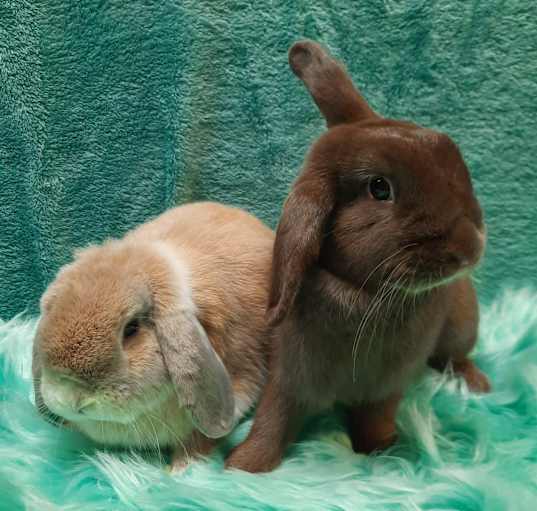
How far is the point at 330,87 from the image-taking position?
3.29 feet

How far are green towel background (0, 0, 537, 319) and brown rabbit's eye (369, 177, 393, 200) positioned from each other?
1.81ft

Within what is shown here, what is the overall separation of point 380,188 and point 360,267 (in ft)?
0.34

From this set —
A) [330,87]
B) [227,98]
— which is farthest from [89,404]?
[227,98]

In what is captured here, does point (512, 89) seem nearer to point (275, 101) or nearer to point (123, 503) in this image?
point (275, 101)

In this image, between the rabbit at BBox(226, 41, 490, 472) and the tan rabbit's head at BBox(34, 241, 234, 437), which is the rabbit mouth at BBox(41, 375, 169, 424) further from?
the rabbit at BBox(226, 41, 490, 472)

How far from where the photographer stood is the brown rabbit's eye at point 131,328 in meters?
0.90

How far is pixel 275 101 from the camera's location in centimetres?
134

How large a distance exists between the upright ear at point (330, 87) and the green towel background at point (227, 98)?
0.30 metres

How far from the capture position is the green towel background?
1287 mm

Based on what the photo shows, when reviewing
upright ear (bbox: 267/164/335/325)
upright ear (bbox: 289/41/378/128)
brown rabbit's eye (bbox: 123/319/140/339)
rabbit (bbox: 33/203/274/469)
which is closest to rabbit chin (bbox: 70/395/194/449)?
rabbit (bbox: 33/203/274/469)

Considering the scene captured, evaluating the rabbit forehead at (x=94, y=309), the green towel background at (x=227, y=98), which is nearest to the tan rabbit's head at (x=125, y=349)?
the rabbit forehead at (x=94, y=309)

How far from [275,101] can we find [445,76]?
0.35 meters

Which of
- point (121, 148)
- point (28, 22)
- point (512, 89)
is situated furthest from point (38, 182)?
point (512, 89)

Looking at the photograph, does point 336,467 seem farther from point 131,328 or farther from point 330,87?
point 330,87
